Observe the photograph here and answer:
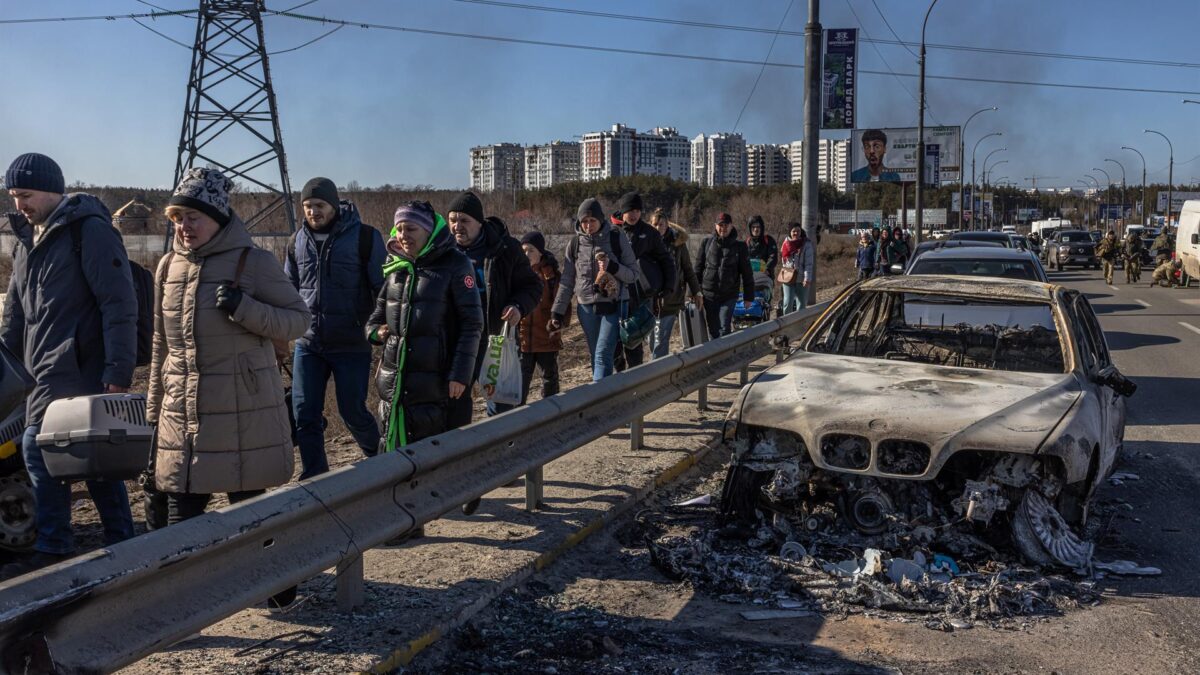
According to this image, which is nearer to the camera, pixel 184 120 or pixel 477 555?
pixel 477 555

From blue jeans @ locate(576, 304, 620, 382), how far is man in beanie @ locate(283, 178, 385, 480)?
2.96 m

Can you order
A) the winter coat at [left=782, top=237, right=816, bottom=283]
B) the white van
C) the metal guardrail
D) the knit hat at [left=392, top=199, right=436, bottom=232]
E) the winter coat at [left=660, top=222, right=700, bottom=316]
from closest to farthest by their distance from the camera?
the metal guardrail
the knit hat at [left=392, top=199, right=436, bottom=232]
the winter coat at [left=660, top=222, right=700, bottom=316]
the winter coat at [left=782, top=237, right=816, bottom=283]
the white van

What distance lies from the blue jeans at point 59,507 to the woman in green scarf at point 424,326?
1321 millimetres

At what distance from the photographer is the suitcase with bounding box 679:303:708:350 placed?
12.0 metres

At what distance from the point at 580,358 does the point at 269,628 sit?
12136mm

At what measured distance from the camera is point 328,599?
472cm

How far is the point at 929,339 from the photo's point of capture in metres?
7.95

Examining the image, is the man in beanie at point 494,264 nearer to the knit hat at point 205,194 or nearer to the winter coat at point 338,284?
the winter coat at point 338,284

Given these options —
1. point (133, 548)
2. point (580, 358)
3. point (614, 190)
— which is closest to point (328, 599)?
point (133, 548)

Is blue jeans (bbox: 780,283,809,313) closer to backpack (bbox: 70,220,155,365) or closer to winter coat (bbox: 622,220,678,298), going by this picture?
winter coat (bbox: 622,220,678,298)

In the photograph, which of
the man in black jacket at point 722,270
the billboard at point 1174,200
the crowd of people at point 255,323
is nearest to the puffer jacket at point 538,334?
the crowd of people at point 255,323

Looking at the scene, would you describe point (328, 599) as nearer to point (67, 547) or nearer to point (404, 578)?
point (404, 578)

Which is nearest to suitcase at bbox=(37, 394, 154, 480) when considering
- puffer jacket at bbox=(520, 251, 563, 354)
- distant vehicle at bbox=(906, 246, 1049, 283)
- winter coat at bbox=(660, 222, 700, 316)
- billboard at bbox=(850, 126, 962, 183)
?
puffer jacket at bbox=(520, 251, 563, 354)

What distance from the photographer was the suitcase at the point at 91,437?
4129 millimetres
